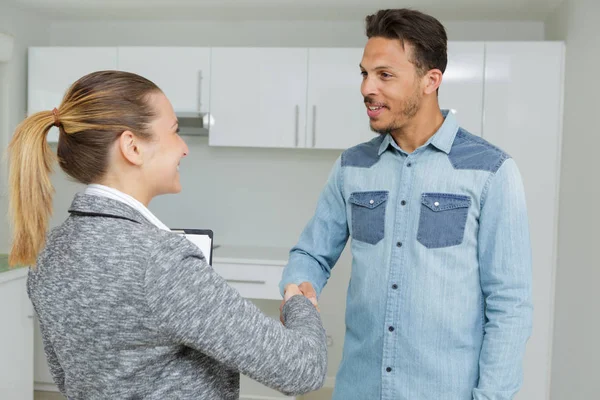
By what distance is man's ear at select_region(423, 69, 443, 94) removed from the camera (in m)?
1.66

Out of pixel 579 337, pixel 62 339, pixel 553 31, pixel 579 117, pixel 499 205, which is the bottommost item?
pixel 579 337

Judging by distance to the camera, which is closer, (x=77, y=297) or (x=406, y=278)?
(x=77, y=297)

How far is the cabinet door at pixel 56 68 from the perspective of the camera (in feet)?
13.3

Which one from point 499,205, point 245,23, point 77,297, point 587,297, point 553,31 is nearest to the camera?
point 77,297

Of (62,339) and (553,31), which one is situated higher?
(553,31)

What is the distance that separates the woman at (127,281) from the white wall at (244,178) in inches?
124

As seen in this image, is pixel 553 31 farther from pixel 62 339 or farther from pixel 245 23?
pixel 62 339

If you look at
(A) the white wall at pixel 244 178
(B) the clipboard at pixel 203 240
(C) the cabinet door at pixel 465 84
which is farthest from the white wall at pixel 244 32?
(B) the clipboard at pixel 203 240

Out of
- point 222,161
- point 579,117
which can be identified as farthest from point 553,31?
point 222,161

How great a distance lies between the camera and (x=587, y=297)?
9.57 feet

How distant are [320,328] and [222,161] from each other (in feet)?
11.0

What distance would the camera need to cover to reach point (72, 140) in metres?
1.13

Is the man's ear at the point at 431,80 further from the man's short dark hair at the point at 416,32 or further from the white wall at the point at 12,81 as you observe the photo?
the white wall at the point at 12,81

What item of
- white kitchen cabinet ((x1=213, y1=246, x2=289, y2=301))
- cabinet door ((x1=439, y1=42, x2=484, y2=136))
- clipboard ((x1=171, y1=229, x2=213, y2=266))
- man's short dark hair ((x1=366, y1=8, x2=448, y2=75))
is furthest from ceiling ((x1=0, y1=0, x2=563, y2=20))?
clipboard ((x1=171, y1=229, x2=213, y2=266))
